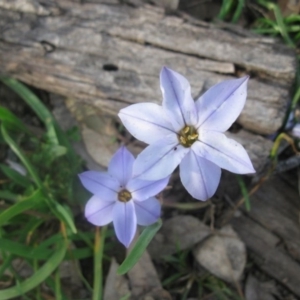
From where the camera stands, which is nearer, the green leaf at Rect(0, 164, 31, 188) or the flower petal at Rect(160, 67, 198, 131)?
the flower petal at Rect(160, 67, 198, 131)

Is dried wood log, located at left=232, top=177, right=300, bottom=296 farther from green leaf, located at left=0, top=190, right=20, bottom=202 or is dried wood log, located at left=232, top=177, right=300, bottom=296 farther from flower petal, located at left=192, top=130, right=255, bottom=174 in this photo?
green leaf, located at left=0, top=190, right=20, bottom=202

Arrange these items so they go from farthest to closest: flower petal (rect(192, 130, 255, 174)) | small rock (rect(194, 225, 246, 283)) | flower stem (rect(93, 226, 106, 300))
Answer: small rock (rect(194, 225, 246, 283))
flower stem (rect(93, 226, 106, 300))
flower petal (rect(192, 130, 255, 174))

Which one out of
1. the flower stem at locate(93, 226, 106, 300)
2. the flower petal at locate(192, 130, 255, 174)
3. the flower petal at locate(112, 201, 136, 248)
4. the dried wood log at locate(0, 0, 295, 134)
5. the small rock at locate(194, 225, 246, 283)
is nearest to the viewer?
the flower petal at locate(192, 130, 255, 174)

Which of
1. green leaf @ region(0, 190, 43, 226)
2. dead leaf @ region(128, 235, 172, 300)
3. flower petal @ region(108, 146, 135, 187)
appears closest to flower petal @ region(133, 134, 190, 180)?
flower petal @ region(108, 146, 135, 187)

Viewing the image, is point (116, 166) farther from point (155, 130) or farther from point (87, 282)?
point (87, 282)

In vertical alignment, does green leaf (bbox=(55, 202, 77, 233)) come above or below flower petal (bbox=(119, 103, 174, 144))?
below

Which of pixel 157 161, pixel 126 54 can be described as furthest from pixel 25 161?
pixel 157 161
